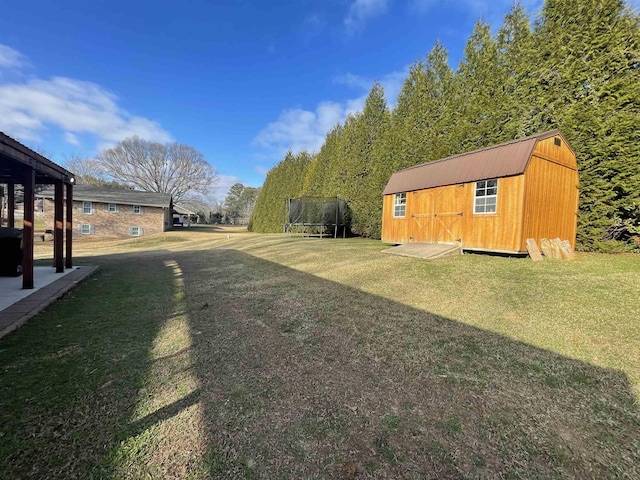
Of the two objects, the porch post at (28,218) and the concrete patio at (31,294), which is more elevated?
the porch post at (28,218)

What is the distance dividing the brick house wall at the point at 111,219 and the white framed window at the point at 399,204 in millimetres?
20302

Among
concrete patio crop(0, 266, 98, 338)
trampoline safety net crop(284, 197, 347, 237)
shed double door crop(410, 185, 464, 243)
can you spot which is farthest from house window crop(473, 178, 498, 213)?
concrete patio crop(0, 266, 98, 338)

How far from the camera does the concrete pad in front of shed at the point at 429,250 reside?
8766mm

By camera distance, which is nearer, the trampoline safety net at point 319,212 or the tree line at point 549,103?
the tree line at point 549,103

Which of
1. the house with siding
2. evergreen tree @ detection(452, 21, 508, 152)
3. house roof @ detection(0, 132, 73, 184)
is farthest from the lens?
the house with siding

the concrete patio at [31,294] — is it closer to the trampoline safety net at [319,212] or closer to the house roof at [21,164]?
the house roof at [21,164]

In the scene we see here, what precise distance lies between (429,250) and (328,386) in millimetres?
7509

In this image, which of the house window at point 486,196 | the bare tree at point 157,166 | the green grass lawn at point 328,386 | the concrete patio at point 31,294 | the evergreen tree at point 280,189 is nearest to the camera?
the green grass lawn at point 328,386

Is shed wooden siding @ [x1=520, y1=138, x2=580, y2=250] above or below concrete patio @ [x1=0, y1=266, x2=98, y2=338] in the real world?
above

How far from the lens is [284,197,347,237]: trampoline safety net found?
17938mm

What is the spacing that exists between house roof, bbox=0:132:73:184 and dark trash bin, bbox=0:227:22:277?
4.64 feet

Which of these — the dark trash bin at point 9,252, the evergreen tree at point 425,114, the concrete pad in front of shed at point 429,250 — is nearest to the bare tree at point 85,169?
the dark trash bin at point 9,252

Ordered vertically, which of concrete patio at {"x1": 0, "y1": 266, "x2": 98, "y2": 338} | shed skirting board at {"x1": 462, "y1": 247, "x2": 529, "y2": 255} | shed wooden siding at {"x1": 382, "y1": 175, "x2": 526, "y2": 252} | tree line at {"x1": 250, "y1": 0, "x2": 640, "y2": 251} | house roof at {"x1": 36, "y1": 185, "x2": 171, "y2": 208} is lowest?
concrete patio at {"x1": 0, "y1": 266, "x2": 98, "y2": 338}

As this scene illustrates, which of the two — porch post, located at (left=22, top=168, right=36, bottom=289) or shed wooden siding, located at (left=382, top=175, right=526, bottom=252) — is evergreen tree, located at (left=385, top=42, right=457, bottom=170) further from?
porch post, located at (left=22, top=168, right=36, bottom=289)
